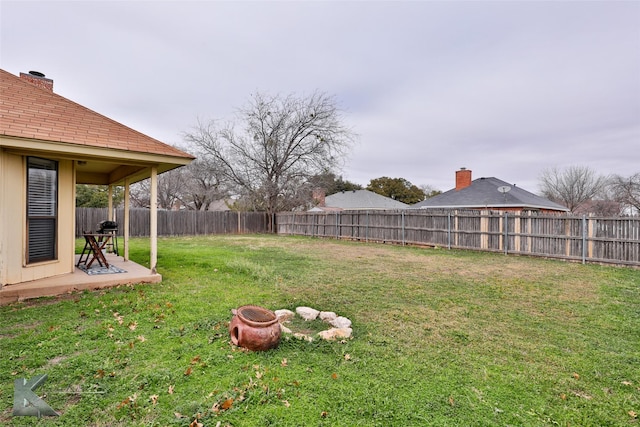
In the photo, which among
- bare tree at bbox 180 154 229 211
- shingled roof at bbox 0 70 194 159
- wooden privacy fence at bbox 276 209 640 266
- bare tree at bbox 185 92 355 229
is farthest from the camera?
bare tree at bbox 180 154 229 211

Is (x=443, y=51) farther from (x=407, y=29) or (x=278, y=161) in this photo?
(x=278, y=161)

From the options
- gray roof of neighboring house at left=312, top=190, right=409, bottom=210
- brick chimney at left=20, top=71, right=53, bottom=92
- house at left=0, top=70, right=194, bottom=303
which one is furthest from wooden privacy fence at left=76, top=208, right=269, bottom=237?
gray roof of neighboring house at left=312, top=190, right=409, bottom=210

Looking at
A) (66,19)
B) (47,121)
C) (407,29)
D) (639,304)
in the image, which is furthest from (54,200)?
(407,29)

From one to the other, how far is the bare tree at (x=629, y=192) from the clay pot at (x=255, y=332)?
101 ft

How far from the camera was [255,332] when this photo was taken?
282 cm

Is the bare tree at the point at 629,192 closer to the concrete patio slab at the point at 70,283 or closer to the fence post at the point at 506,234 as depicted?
the fence post at the point at 506,234

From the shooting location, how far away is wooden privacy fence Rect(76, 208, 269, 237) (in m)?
15.2

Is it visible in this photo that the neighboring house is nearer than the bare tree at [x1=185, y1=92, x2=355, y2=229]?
No

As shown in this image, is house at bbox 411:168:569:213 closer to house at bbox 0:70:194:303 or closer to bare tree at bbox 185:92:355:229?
bare tree at bbox 185:92:355:229

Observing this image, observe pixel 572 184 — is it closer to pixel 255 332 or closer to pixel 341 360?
pixel 341 360

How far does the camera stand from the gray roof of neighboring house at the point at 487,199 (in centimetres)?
1605

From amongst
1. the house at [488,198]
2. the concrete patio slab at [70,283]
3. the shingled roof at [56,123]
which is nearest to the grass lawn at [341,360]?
the concrete patio slab at [70,283]

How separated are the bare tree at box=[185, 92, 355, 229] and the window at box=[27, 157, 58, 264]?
16125 millimetres

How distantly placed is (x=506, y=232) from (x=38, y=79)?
44.4 ft
